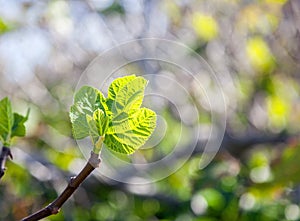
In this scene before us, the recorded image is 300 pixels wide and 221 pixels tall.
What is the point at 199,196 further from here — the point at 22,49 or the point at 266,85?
the point at 22,49

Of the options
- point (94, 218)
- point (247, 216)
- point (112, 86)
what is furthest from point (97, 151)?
point (94, 218)

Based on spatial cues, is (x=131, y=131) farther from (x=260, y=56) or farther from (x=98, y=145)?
(x=260, y=56)

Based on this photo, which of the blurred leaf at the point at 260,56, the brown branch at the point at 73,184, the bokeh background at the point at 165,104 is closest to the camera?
the brown branch at the point at 73,184

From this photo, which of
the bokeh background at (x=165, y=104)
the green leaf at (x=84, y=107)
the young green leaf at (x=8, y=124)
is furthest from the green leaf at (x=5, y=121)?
the bokeh background at (x=165, y=104)

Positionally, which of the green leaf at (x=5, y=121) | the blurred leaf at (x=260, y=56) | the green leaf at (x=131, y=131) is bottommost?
the blurred leaf at (x=260, y=56)

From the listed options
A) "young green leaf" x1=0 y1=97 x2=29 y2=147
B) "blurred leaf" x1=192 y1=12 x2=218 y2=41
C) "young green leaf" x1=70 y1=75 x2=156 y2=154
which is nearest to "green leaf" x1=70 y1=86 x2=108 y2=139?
"young green leaf" x1=70 y1=75 x2=156 y2=154

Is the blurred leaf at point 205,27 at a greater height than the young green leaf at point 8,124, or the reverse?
the young green leaf at point 8,124

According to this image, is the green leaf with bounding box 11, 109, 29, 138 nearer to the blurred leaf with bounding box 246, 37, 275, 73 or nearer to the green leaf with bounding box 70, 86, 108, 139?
Result: the green leaf with bounding box 70, 86, 108, 139

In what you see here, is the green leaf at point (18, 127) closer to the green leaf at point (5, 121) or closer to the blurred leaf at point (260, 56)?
the green leaf at point (5, 121)
